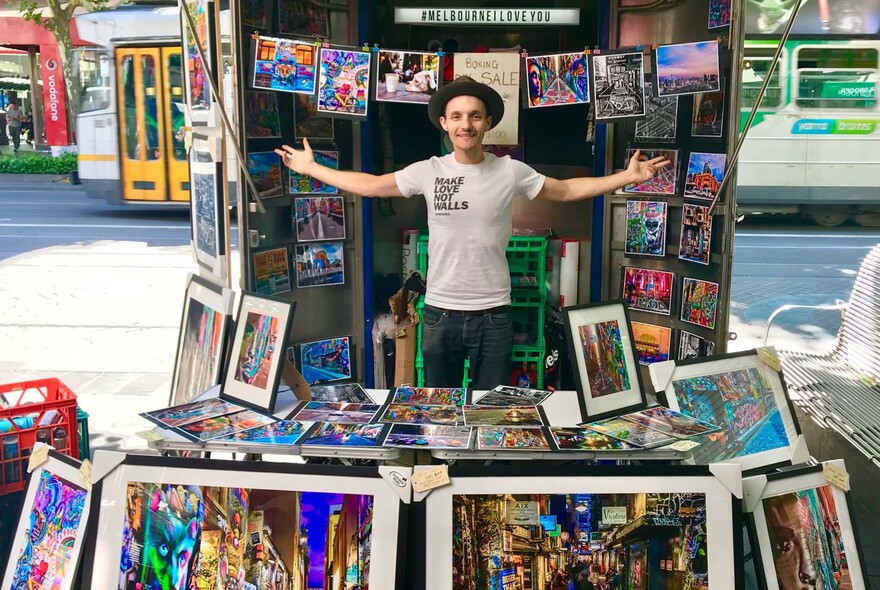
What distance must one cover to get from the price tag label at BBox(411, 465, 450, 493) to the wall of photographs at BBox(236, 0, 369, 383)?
2399mm

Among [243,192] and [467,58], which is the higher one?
[467,58]

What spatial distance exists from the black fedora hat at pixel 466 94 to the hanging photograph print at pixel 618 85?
2.68ft

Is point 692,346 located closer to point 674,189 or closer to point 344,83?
point 674,189

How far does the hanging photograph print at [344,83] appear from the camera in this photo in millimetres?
4387

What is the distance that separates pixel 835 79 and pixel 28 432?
487 inches

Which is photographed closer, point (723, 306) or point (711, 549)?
point (711, 549)

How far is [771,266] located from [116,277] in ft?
27.2

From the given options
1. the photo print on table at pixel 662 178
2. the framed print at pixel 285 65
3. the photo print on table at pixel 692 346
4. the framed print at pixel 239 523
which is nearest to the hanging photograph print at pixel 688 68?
the photo print on table at pixel 662 178

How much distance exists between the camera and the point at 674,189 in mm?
4883

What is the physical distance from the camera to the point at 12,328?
8141 millimetres

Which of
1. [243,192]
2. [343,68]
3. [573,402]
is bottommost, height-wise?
[573,402]

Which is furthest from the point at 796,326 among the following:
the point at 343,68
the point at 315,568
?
the point at 315,568

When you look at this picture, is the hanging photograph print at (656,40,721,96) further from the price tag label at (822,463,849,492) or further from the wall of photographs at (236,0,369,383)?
the price tag label at (822,463,849,492)

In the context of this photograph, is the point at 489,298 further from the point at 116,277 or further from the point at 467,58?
the point at 116,277
